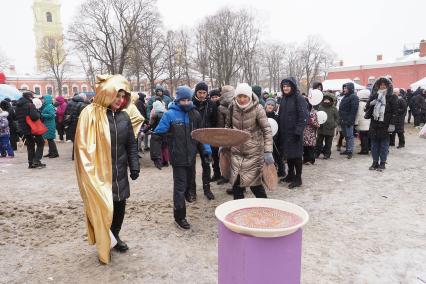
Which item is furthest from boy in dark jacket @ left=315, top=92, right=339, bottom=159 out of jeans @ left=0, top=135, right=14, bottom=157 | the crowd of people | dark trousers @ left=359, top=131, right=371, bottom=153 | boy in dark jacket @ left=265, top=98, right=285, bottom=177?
jeans @ left=0, top=135, right=14, bottom=157

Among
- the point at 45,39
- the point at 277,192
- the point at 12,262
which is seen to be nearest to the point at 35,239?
the point at 12,262

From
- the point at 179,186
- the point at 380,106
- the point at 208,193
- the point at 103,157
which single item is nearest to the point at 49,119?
the point at 208,193

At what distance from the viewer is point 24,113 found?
8094 mm

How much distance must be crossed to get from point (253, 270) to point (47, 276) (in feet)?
7.61

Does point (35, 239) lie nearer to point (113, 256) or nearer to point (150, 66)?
point (113, 256)

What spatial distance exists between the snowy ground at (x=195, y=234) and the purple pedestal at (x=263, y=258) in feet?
3.82

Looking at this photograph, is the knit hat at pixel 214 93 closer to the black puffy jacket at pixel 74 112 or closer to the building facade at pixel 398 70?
the black puffy jacket at pixel 74 112

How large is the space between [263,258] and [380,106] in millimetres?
5866

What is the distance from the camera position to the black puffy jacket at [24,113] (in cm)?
797

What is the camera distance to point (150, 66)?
118 feet

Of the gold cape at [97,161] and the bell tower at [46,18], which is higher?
the bell tower at [46,18]

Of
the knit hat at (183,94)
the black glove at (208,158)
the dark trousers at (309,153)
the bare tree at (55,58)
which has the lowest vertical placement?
the dark trousers at (309,153)

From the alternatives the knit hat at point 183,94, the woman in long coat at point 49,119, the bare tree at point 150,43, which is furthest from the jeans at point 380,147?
the bare tree at point 150,43

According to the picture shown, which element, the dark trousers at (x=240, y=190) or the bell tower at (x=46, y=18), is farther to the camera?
the bell tower at (x=46, y=18)
